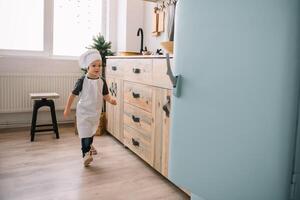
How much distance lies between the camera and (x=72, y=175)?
2123 millimetres

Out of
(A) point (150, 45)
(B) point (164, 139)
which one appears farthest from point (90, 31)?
(B) point (164, 139)

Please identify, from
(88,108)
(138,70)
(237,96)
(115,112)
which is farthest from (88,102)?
(237,96)

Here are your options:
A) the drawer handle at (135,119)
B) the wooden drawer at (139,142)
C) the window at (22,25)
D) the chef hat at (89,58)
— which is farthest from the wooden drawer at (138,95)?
the window at (22,25)

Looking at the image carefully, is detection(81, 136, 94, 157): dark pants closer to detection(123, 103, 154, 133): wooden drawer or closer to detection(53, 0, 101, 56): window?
detection(123, 103, 154, 133): wooden drawer

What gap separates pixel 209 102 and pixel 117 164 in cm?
169

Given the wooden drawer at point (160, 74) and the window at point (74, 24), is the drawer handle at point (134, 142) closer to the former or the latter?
the wooden drawer at point (160, 74)

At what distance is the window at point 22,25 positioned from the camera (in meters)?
3.42

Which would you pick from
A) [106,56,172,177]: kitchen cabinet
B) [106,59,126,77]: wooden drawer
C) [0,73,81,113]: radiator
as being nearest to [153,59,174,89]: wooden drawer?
[106,56,172,177]: kitchen cabinet

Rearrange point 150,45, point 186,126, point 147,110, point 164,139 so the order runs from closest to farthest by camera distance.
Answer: point 186,126
point 164,139
point 147,110
point 150,45

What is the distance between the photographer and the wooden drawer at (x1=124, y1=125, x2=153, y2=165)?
7.33 feet

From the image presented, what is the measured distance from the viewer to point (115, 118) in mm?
2990

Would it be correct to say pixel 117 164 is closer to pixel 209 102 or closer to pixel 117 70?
pixel 117 70

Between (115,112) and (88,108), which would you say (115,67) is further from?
(88,108)

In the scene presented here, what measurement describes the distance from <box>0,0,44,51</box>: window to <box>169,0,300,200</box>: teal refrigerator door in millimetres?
3162
